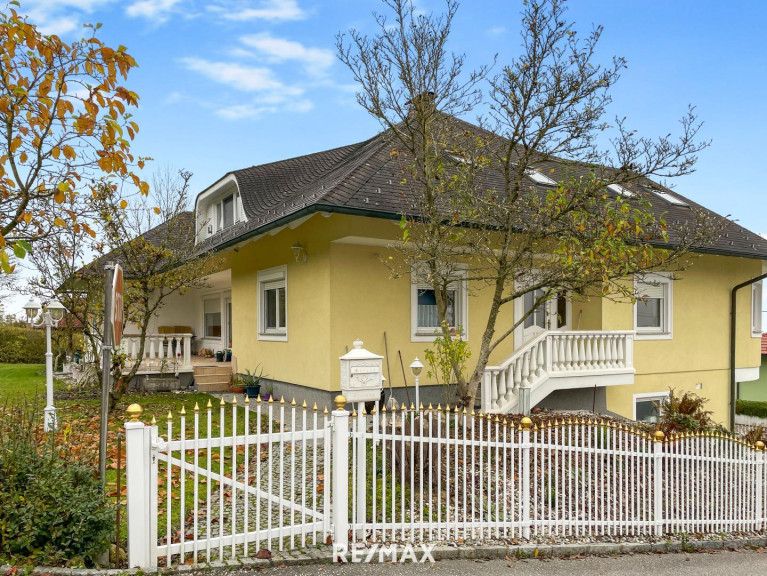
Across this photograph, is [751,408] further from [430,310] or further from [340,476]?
[340,476]

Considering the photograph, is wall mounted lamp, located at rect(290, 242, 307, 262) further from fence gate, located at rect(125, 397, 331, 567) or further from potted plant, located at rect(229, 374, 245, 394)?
fence gate, located at rect(125, 397, 331, 567)

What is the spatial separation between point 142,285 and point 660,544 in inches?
378

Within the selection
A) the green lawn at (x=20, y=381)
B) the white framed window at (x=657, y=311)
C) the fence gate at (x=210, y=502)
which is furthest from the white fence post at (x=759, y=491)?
the green lawn at (x=20, y=381)

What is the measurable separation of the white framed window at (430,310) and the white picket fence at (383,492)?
431 cm

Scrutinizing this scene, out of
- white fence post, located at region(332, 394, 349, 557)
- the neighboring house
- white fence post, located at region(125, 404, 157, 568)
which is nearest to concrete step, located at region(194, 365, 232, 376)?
the neighboring house

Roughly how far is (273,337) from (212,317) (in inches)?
303

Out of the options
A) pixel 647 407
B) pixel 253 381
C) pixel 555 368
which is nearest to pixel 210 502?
pixel 555 368

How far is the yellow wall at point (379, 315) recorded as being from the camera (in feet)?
35.0

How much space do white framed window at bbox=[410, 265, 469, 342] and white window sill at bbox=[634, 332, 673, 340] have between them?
17.3 feet

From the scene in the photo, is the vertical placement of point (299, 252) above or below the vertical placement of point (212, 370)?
above

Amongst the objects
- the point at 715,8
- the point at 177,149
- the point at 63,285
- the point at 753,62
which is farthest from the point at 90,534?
the point at 753,62

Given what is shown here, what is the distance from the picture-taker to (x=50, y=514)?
161 inches

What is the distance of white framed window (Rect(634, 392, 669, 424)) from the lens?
47.1 ft

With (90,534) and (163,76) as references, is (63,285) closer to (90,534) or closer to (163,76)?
(163,76)
